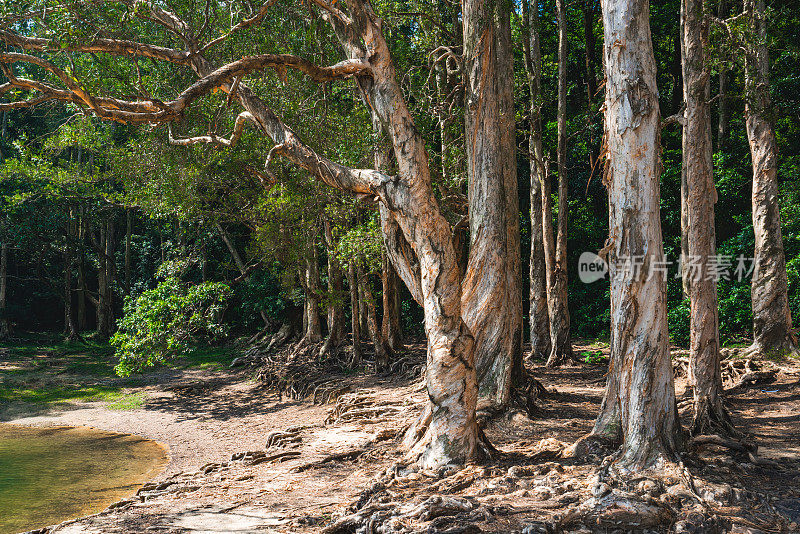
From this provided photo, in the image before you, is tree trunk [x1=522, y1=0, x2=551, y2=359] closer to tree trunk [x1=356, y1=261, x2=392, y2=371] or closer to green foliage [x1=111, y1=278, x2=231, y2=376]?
tree trunk [x1=356, y1=261, x2=392, y2=371]

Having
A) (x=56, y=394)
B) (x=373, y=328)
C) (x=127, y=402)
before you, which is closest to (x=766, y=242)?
(x=373, y=328)

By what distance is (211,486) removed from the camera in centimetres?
679

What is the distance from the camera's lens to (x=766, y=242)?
10672 millimetres

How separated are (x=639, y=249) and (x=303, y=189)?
750cm

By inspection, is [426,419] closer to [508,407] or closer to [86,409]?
[508,407]

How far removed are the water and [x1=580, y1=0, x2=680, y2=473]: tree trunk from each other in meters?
6.39

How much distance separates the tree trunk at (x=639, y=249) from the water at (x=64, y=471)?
6.39m

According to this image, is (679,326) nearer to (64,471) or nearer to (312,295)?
(312,295)

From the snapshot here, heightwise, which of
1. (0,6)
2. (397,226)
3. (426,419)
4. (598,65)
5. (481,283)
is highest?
(598,65)

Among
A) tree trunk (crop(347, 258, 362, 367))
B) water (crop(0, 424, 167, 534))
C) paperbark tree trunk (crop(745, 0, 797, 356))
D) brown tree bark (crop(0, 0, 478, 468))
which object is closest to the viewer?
brown tree bark (crop(0, 0, 478, 468))

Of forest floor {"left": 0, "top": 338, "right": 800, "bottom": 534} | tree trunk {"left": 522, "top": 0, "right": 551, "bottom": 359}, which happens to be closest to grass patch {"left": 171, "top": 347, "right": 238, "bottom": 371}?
forest floor {"left": 0, "top": 338, "right": 800, "bottom": 534}

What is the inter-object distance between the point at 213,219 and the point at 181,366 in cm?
535

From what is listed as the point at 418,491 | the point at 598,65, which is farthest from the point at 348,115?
the point at 598,65

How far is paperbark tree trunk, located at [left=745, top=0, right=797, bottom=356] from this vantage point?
34.4 ft
